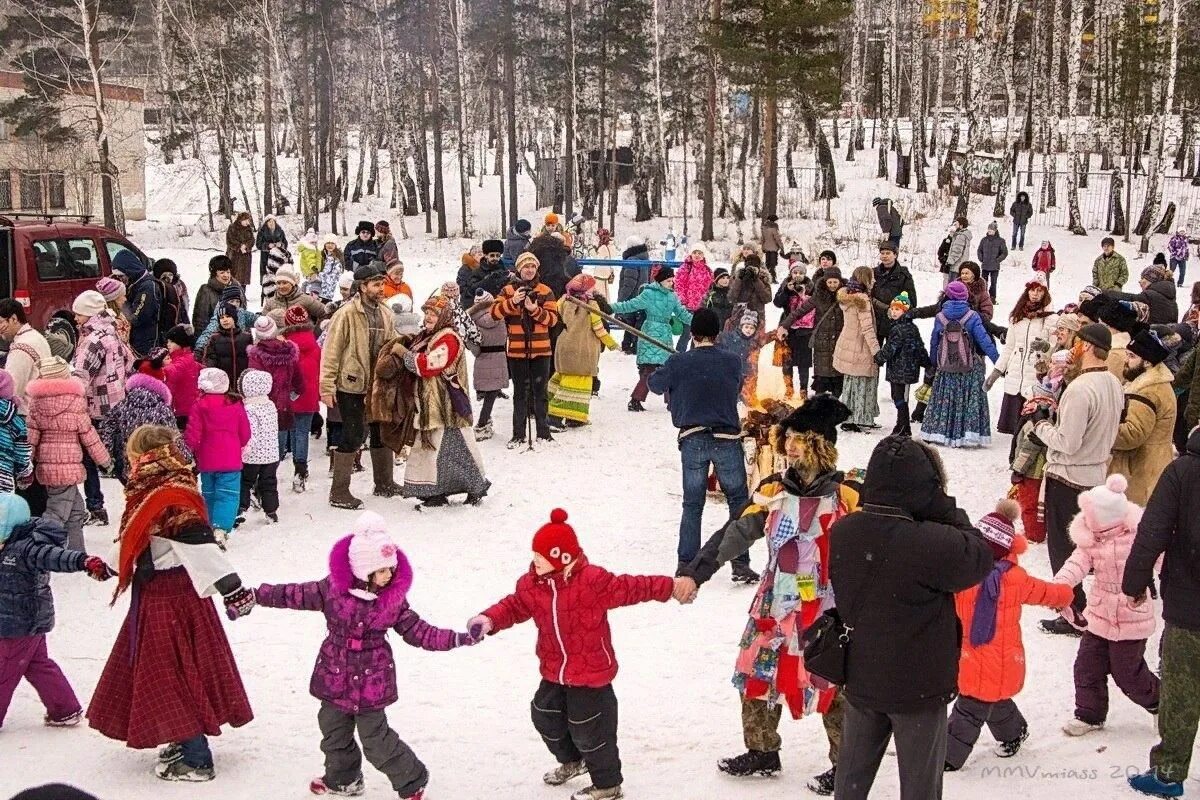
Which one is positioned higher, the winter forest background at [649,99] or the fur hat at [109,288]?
the winter forest background at [649,99]

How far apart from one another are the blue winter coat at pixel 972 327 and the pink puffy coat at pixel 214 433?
6.41 m

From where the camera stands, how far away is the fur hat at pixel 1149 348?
716 cm

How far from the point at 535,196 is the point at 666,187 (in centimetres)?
Answer: 584

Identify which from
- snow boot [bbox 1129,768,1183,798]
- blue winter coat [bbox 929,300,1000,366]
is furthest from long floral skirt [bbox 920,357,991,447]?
snow boot [bbox 1129,768,1183,798]

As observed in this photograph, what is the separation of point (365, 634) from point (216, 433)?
405 cm

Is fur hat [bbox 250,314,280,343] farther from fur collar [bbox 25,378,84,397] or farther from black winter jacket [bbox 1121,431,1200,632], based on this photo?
black winter jacket [bbox 1121,431,1200,632]

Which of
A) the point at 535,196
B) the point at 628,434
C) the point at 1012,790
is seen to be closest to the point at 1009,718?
the point at 1012,790

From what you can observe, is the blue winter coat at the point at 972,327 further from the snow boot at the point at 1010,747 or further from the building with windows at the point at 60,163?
the building with windows at the point at 60,163

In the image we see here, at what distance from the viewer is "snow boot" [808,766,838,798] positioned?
5.34 meters

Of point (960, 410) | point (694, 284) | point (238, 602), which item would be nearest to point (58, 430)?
point (238, 602)

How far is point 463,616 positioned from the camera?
789cm

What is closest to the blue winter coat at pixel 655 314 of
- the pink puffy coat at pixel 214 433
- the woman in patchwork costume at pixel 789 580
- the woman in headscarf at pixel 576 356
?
the woman in headscarf at pixel 576 356

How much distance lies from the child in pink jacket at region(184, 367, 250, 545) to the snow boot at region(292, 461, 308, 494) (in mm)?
1475

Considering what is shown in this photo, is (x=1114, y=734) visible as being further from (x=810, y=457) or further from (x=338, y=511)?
(x=338, y=511)
